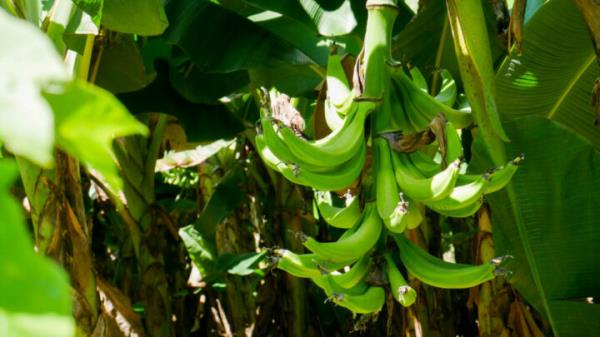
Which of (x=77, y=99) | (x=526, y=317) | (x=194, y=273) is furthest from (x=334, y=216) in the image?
(x=194, y=273)

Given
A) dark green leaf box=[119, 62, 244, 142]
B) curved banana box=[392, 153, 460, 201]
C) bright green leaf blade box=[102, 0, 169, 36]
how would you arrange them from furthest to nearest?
dark green leaf box=[119, 62, 244, 142] → bright green leaf blade box=[102, 0, 169, 36] → curved banana box=[392, 153, 460, 201]

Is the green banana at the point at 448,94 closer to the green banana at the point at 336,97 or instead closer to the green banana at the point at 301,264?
the green banana at the point at 336,97

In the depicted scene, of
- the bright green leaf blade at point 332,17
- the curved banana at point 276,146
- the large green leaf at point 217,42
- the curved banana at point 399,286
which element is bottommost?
the large green leaf at point 217,42

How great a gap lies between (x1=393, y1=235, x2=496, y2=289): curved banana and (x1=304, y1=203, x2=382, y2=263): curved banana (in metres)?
0.05

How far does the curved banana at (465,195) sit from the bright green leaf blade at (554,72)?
0.72m

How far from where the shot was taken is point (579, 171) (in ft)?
4.74

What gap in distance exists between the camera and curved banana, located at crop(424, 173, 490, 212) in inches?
38.2

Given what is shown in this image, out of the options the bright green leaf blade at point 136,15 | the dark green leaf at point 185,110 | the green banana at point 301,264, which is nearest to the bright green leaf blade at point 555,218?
the green banana at point 301,264

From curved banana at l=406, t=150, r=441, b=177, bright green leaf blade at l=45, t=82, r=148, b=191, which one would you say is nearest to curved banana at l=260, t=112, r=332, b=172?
curved banana at l=406, t=150, r=441, b=177

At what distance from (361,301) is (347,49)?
1129mm

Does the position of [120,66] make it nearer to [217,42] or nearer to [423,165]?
[217,42]

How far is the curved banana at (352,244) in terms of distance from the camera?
0.98 metres

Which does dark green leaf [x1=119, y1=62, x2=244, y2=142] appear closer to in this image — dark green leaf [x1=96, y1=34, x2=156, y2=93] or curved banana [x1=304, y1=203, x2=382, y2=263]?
dark green leaf [x1=96, y1=34, x2=156, y2=93]

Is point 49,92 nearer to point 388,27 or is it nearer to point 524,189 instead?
point 388,27
